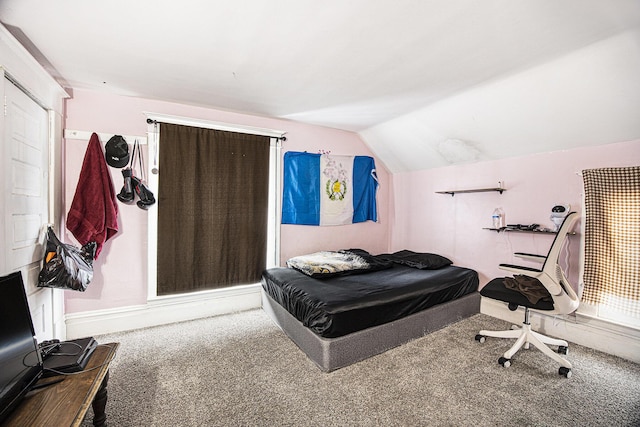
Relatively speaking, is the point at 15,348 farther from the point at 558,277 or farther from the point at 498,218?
the point at 498,218

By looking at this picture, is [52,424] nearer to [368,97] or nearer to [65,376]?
[65,376]

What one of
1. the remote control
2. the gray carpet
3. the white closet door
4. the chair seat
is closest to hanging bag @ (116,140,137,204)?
the white closet door

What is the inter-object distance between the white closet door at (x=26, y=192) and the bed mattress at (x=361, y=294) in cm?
184

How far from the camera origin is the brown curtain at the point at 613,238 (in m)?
2.19

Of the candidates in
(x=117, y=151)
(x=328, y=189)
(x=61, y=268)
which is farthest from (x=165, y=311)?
(x=328, y=189)

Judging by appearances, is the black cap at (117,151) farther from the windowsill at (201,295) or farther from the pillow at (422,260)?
the pillow at (422,260)

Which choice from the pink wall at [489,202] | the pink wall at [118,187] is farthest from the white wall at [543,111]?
the pink wall at [118,187]

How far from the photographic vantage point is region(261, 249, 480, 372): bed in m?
2.08

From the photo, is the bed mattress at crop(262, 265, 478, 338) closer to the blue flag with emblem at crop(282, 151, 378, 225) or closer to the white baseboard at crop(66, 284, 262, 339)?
the white baseboard at crop(66, 284, 262, 339)

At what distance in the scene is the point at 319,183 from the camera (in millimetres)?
3719

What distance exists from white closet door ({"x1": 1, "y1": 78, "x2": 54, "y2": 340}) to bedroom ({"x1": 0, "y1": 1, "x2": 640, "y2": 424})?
0.28 meters

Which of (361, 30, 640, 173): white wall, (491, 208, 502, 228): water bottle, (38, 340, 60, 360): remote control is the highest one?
(361, 30, 640, 173): white wall

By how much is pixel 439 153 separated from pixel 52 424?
12.9 feet

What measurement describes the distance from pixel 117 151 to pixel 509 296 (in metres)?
3.80
